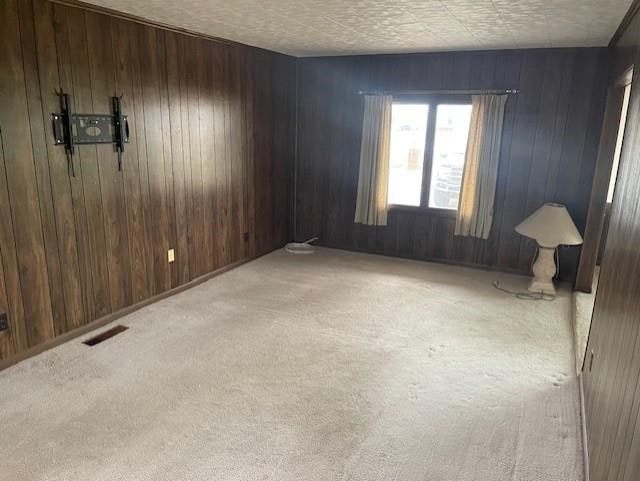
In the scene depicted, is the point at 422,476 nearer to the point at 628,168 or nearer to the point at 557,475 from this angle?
the point at 557,475

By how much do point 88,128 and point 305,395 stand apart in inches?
92.7

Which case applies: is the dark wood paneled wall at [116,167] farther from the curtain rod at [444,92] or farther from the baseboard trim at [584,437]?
the baseboard trim at [584,437]

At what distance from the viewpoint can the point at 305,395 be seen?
8.86 ft

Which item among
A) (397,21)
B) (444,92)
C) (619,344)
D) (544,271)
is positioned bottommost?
(544,271)

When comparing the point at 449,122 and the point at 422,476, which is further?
the point at 449,122

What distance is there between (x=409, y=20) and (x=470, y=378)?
254 cm

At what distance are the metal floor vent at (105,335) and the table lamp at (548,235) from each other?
11.8 feet

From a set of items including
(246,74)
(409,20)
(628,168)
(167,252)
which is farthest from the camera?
(246,74)

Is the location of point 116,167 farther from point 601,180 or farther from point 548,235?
point 601,180

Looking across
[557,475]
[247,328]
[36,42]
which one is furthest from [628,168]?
[36,42]

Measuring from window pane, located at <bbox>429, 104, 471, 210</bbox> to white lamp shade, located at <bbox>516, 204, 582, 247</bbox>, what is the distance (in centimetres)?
103

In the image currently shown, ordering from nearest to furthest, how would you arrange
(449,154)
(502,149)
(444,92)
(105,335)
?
(105,335) → (502,149) → (444,92) → (449,154)

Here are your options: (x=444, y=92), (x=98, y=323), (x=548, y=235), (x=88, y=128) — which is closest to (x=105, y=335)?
(x=98, y=323)

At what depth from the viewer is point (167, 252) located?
4137mm
